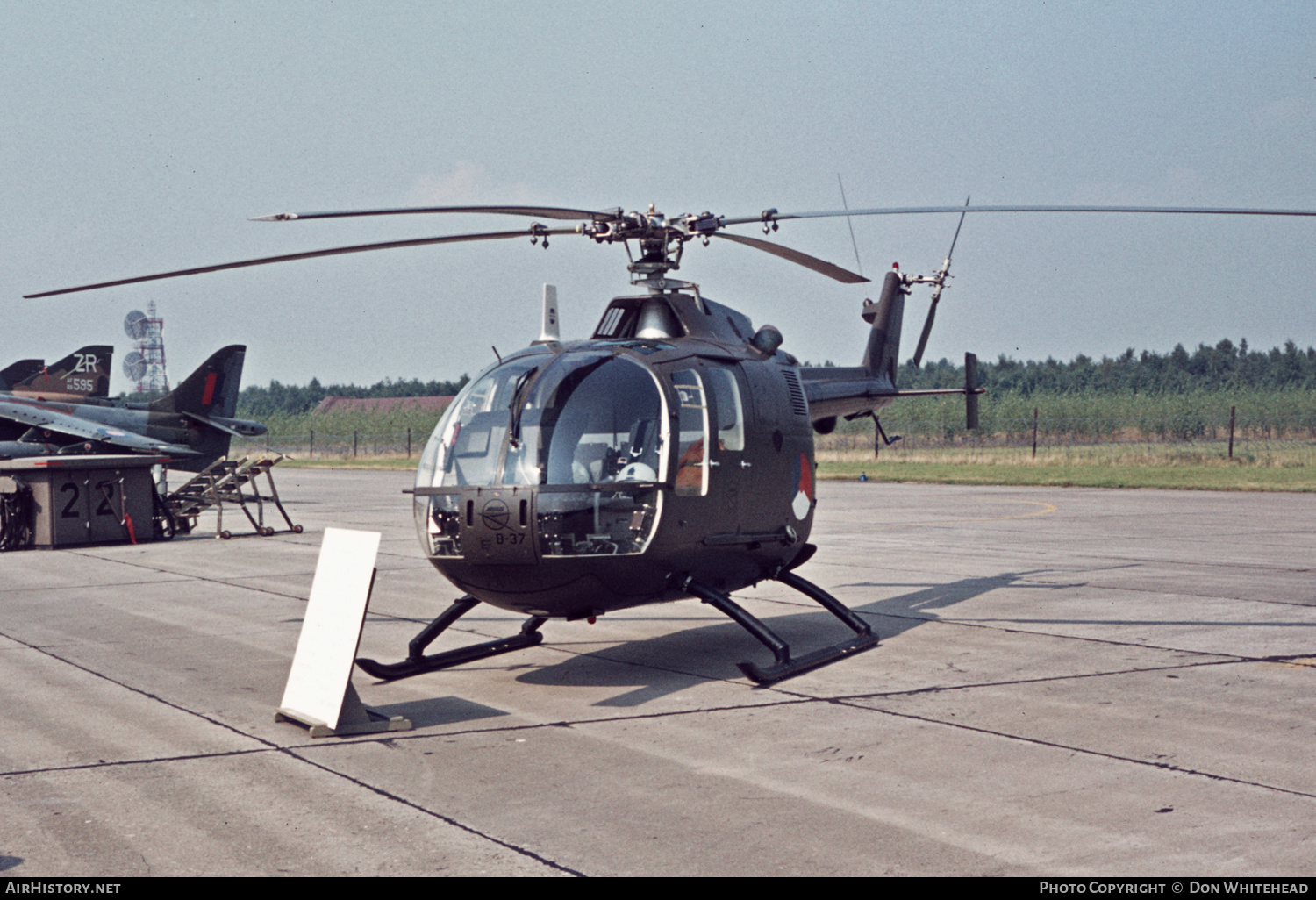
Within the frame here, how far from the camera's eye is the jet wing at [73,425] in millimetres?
27047

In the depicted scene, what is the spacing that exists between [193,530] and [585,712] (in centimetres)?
1652

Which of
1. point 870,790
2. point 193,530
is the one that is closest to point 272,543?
point 193,530

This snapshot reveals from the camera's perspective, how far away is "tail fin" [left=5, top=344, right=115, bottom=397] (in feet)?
92.2

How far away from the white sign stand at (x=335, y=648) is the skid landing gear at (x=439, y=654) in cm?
95

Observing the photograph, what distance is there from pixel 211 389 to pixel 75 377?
3.07 m

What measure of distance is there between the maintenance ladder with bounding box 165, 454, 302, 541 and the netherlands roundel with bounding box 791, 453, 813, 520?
12.5 m

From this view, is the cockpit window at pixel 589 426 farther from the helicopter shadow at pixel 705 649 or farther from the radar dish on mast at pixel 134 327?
the radar dish on mast at pixel 134 327

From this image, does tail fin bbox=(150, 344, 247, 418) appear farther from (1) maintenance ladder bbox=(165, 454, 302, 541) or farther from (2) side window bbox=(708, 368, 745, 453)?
(2) side window bbox=(708, 368, 745, 453)

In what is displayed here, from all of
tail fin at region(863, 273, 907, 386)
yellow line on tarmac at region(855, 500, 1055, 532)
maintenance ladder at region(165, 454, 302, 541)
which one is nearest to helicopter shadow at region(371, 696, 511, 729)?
tail fin at region(863, 273, 907, 386)

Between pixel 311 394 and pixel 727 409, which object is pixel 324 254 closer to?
pixel 727 409

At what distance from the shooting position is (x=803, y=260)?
9.61 meters

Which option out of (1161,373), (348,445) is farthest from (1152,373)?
(348,445)

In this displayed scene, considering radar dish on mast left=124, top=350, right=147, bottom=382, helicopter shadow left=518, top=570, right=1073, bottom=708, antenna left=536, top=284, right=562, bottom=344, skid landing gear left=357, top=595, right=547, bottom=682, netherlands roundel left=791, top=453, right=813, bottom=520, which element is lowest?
helicopter shadow left=518, top=570, right=1073, bottom=708

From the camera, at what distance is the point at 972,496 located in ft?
93.1
